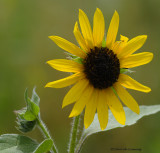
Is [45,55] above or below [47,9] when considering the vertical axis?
below

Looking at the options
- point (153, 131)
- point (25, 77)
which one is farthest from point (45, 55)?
point (153, 131)

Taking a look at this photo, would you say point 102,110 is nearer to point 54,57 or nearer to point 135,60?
point 135,60

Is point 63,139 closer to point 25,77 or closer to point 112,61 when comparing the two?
point 25,77

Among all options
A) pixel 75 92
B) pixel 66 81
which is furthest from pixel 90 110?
pixel 66 81

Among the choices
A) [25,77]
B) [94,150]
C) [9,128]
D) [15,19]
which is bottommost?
[94,150]

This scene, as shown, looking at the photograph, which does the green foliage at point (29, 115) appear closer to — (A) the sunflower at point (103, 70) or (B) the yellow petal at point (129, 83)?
(A) the sunflower at point (103, 70)

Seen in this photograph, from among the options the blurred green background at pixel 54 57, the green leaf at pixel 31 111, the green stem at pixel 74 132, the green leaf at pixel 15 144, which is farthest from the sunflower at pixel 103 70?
the blurred green background at pixel 54 57
